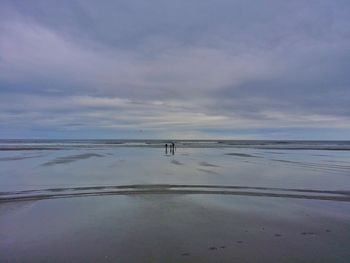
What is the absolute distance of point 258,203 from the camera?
10.9 m

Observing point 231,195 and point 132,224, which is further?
point 231,195

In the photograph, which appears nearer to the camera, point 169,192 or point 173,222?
point 173,222

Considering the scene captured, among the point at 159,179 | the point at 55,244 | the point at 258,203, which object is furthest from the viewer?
the point at 159,179

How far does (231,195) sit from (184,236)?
5.73 m

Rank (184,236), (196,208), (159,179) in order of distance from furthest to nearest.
Answer: (159,179)
(196,208)
(184,236)

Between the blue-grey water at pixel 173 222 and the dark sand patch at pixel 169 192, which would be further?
the dark sand patch at pixel 169 192

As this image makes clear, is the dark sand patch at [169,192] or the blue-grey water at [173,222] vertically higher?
the dark sand patch at [169,192]

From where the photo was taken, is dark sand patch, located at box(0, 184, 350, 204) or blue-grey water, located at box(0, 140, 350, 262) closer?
blue-grey water, located at box(0, 140, 350, 262)

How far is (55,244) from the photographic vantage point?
653 cm

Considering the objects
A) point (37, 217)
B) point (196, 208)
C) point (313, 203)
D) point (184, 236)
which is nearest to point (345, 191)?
point (313, 203)

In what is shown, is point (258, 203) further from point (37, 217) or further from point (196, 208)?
point (37, 217)

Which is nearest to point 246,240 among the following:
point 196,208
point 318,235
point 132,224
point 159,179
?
point 318,235

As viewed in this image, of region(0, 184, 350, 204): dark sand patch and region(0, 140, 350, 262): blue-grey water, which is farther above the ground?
region(0, 184, 350, 204): dark sand patch

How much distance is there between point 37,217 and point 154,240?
3.70 metres
